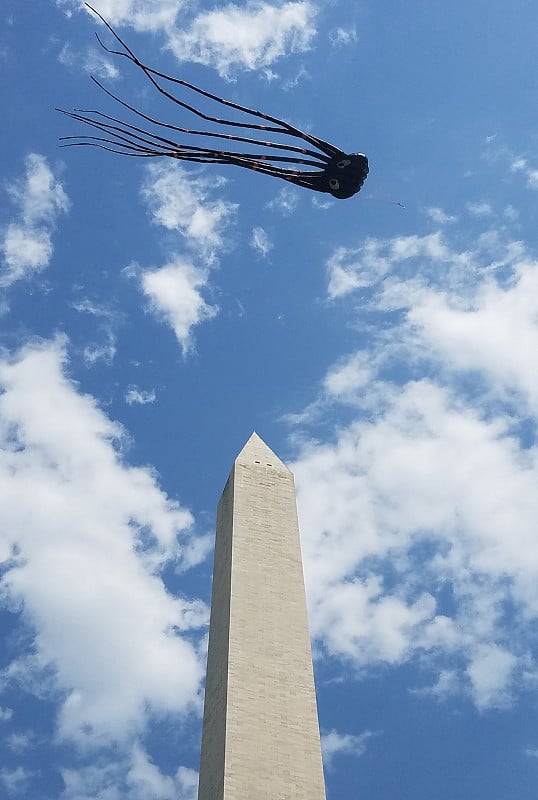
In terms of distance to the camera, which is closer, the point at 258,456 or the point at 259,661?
the point at 259,661

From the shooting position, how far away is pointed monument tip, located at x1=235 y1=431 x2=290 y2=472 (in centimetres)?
2178

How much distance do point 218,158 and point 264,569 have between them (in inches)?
539

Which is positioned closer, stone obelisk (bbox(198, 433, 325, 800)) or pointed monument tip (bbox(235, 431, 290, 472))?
stone obelisk (bbox(198, 433, 325, 800))

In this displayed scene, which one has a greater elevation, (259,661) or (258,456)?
(258,456)

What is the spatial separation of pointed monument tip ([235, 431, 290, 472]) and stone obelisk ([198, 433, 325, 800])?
0.71m

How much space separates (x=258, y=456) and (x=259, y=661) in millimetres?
7051

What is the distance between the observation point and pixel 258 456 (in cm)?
2217

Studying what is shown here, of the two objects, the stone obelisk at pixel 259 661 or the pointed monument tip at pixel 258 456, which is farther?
the pointed monument tip at pixel 258 456

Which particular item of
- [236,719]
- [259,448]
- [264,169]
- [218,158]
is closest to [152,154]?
[218,158]

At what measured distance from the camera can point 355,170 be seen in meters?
6.96

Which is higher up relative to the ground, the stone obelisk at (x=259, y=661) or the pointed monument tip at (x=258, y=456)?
the pointed monument tip at (x=258, y=456)

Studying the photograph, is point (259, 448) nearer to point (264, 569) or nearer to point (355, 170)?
point (264, 569)

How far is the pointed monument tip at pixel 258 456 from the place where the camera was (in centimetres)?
2178

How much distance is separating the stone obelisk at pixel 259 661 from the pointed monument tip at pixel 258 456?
712 mm
